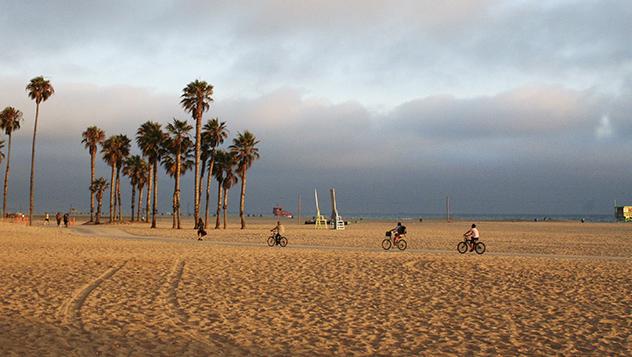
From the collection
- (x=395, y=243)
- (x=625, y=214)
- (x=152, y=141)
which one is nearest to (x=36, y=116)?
(x=152, y=141)

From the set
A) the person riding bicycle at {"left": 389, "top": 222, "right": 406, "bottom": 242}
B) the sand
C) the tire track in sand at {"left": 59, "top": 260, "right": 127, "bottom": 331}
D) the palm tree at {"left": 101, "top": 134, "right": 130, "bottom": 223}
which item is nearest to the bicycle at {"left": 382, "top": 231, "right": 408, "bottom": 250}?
the person riding bicycle at {"left": 389, "top": 222, "right": 406, "bottom": 242}

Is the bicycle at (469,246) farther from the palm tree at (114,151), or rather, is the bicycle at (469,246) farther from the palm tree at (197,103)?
the palm tree at (114,151)

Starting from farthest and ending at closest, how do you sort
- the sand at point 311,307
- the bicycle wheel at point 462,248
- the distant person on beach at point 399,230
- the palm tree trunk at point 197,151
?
the palm tree trunk at point 197,151
the distant person on beach at point 399,230
the bicycle wheel at point 462,248
the sand at point 311,307

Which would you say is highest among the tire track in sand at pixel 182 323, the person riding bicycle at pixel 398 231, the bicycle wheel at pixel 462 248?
the person riding bicycle at pixel 398 231

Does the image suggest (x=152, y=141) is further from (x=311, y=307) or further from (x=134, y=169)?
(x=311, y=307)

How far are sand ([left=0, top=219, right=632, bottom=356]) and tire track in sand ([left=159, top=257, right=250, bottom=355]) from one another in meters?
0.03

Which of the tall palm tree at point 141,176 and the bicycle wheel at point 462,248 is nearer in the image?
the bicycle wheel at point 462,248

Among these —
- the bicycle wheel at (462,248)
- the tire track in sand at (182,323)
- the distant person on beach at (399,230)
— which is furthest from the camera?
the distant person on beach at (399,230)

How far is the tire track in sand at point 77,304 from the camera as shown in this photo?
10.9m

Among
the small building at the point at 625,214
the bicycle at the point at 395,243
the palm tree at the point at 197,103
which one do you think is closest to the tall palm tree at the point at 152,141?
the palm tree at the point at 197,103

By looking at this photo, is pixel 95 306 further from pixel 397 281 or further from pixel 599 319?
pixel 599 319

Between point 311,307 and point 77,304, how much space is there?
5.53 metres

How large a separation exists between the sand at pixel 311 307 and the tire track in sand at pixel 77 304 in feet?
0.11

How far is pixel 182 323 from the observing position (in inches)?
427
